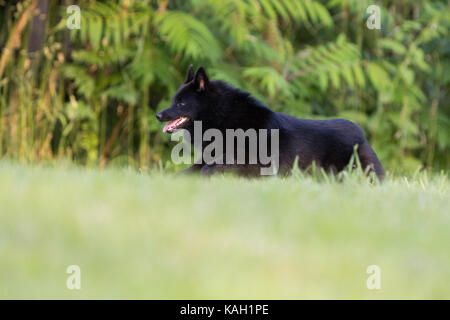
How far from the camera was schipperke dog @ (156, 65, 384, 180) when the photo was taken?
4.12 meters

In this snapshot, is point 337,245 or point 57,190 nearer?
point 337,245

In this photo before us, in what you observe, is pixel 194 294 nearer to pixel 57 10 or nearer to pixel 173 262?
pixel 173 262

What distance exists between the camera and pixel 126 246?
199 cm

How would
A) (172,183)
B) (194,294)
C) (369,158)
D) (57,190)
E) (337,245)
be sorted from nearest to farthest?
1. (194,294)
2. (337,245)
3. (57,190)
4. (172,183)
5. (369,158)

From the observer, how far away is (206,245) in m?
2.04

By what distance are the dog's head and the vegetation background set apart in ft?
3.83

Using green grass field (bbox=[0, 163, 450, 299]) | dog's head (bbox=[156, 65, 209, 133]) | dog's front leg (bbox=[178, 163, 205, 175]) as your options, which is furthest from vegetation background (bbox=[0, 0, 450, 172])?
green grass field (bbox=[0, 163, 450, 299])

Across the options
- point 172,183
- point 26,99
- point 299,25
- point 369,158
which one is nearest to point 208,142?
point 369,158

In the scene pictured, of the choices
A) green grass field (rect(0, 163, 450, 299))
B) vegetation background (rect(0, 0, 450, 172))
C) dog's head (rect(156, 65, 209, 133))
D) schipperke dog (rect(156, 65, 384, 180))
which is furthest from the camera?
vegetation background (rect(0, 0, 450, 172))

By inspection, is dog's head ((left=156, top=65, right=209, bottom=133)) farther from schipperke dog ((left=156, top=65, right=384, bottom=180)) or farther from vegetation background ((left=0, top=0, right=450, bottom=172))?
vegetation background ((left=0, top=0, right=450, bottom=172))

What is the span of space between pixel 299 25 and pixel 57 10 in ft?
9.72

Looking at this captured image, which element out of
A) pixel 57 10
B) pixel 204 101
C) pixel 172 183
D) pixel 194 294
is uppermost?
pixel 57 10

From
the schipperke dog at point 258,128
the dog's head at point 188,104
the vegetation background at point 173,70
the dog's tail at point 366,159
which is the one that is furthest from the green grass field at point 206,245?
the vegetation background at point 173,70

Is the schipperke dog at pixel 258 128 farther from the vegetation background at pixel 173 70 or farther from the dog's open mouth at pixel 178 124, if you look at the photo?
the vegetation background at pixel 173 70
